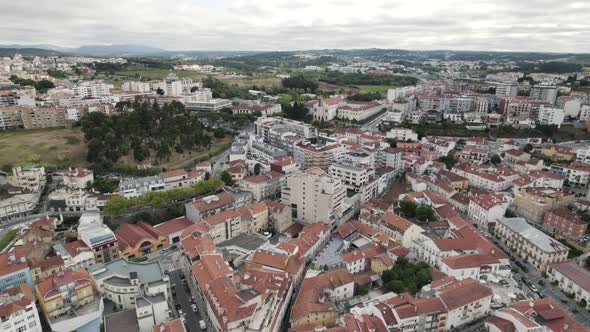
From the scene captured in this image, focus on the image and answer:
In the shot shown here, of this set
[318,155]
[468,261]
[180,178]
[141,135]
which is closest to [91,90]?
[141,135]

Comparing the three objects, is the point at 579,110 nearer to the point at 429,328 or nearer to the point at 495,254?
the point at 495,254

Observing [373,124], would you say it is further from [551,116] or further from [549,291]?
[549,291]

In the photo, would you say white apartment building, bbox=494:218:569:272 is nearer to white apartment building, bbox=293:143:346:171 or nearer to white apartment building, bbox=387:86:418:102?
white apartment building, bbox=293:143:346:171

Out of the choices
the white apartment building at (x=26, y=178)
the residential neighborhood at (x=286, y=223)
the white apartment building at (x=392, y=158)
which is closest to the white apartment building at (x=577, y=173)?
the residential neighborhood at (x=286, y=223)

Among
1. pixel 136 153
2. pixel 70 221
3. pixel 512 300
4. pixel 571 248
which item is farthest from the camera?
pixel 136 153

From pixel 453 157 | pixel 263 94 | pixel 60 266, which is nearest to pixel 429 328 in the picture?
pixel 60 266

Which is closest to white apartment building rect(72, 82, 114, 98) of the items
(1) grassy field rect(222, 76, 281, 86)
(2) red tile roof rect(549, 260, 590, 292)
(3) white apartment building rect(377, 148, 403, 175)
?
(1) grassy field rect(222, 76, 281, 86)
